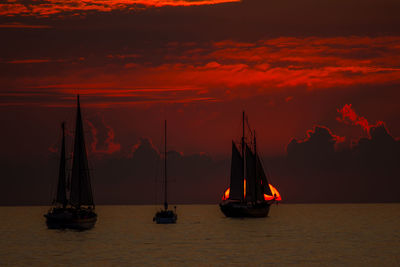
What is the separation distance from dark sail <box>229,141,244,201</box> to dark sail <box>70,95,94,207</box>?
52739 millimetres

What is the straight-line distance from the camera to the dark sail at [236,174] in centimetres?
16350

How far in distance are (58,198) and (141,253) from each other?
3284 cm

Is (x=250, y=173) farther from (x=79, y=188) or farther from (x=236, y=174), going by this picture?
(x=79, y=188)

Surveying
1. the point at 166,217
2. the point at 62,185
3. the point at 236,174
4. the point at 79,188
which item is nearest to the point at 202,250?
the point at 79,188

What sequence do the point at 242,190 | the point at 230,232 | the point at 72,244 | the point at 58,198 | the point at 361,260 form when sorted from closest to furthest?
the point at 361,260 → the point at 72,244 → the point at 58,198 → the point at 230,232 → the point at 242,190

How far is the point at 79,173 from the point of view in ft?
378

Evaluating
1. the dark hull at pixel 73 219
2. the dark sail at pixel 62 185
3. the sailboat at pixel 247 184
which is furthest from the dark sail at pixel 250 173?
the dark hull at pixel 73 219

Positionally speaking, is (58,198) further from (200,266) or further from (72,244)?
(200,266)

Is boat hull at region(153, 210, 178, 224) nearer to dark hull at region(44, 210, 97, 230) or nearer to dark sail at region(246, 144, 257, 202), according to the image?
dark sail at region(246, 144, 257, 202)

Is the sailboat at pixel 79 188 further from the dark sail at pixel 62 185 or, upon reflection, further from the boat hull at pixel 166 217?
the boat hull at pixel 166 217

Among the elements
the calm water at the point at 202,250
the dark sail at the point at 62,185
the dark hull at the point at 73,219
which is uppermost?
the dark sail at the point at 62,185

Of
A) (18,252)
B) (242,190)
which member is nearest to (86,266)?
(18,252)

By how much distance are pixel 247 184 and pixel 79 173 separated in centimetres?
5880

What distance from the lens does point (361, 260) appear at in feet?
284
